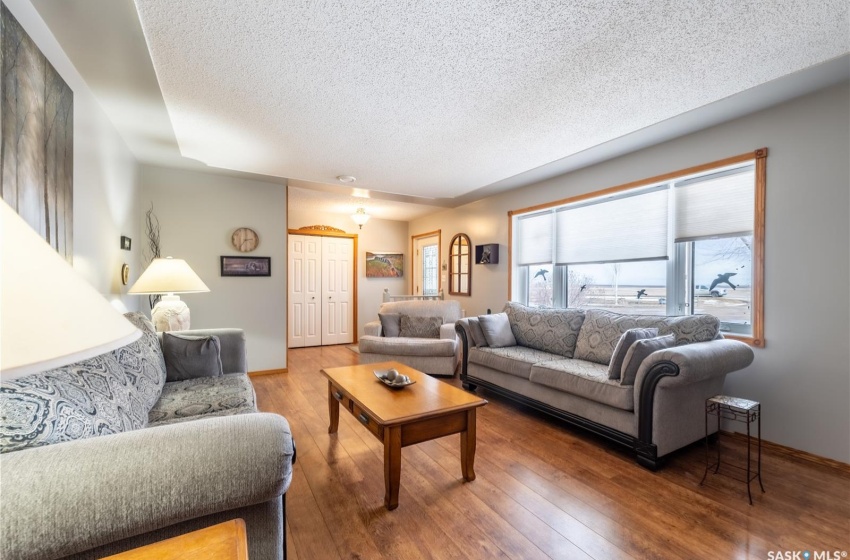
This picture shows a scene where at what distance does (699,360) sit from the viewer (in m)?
2.17

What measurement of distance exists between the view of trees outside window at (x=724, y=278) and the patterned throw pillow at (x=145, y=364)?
13.1 feet

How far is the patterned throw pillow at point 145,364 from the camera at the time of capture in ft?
5.90

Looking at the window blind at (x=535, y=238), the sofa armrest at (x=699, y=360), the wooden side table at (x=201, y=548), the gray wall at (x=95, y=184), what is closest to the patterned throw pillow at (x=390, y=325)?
the window blind at (x=535, y=238)

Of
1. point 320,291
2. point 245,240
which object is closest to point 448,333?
point 245,240

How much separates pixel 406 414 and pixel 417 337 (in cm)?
291

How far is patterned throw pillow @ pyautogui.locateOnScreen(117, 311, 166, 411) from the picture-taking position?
1800 mm

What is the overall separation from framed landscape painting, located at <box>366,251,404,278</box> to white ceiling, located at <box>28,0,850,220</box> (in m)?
3.60

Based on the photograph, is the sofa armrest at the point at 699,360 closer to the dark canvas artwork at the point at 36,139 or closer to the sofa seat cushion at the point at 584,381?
the sofa seat cushion at the point at 584,381

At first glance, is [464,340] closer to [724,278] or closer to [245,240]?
[724,278]

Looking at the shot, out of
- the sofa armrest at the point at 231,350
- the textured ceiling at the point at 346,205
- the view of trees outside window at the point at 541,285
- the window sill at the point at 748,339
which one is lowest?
the sofa armrest at the point at 231,350

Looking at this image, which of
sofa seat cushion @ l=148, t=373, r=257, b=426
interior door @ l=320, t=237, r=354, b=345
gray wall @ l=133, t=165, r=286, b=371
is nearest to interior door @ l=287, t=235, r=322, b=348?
interior door @ l=320, t=237, r=354, b=345

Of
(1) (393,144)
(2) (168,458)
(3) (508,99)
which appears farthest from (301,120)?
(2) (168,458)

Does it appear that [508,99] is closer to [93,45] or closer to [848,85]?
[848,85]

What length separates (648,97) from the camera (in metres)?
2.31
